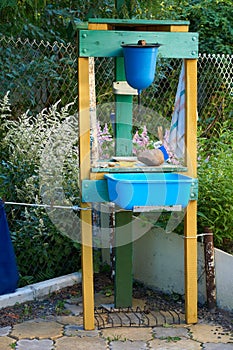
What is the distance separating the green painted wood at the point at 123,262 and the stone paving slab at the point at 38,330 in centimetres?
48

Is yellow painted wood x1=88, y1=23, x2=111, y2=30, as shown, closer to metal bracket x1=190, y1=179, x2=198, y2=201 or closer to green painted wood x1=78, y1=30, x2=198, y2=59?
green painted wood x1=78, y1=30, x2=198, y2=59

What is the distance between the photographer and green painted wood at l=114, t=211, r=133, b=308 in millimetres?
4254

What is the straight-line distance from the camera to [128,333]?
13.0 feet

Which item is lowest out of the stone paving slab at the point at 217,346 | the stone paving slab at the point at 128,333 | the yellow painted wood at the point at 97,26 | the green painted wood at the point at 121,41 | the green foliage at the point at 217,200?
the stone paving slab at the point at 217,346

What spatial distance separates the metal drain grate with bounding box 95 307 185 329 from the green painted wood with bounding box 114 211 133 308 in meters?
0.07

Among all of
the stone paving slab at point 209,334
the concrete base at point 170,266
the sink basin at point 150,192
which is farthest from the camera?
the concrete base at point 170,266

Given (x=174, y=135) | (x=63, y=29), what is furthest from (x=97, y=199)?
(x=63, y=29)

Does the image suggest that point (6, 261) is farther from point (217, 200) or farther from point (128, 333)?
point (217, 200)

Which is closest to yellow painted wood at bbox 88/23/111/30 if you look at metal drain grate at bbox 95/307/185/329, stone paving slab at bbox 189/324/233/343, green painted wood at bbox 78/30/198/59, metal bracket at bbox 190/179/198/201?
green painted wood at bbox 78/30/198/59

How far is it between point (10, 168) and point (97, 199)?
129 centimetres

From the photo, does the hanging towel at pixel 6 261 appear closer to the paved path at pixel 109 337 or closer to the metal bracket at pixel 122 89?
the paved path at pixel 109 337

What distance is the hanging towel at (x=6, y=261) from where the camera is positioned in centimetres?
430

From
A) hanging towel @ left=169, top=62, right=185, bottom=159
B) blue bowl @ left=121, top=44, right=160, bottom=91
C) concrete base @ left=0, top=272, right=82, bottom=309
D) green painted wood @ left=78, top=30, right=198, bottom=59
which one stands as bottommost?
concrete base @ left=0, top=272, right=82, bottom=309

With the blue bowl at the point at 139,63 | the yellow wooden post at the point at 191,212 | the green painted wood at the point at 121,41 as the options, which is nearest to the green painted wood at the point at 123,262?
the yellow wooden post at the point at 191,212
